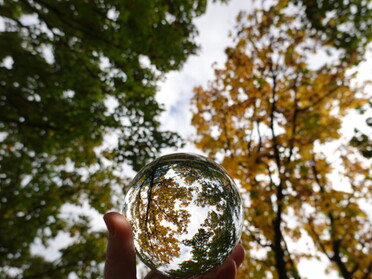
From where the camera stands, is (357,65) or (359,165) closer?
(357,65)

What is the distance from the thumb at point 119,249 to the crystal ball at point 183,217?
0.15m

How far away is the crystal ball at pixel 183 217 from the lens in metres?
1.73

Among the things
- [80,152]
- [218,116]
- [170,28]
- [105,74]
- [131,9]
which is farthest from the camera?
[218,116]

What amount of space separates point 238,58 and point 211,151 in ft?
10.4

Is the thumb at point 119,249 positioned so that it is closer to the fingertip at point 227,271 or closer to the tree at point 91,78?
the fingertip at point 227,271

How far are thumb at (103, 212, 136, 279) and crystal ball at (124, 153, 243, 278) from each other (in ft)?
0.48

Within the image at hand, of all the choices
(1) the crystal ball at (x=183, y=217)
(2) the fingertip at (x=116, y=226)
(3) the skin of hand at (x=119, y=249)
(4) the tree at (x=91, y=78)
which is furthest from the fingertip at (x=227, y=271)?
(4) the tree at (x=91, y=78)

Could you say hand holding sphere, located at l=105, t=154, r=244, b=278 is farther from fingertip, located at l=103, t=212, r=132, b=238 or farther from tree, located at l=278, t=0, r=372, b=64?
tree, located at l=278, t=0, r=372, b=64

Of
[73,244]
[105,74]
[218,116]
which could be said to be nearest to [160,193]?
[105,74]

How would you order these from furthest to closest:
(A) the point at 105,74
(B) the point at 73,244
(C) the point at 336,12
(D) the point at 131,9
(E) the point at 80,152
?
(B) the point at 73,244, (E) the point at 80,152, (C) the point at 336,12, (A) the point at 105,74, (D) the point at 131,9

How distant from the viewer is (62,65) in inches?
235

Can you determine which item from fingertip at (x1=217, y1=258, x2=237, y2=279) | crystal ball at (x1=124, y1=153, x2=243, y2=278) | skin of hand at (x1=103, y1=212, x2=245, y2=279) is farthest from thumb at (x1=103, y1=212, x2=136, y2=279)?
fingertip at (x1=217, y1=258, x2=237, y2=279)

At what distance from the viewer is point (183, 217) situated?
5.65 ft

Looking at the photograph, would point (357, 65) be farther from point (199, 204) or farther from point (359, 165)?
point (199, 204)
